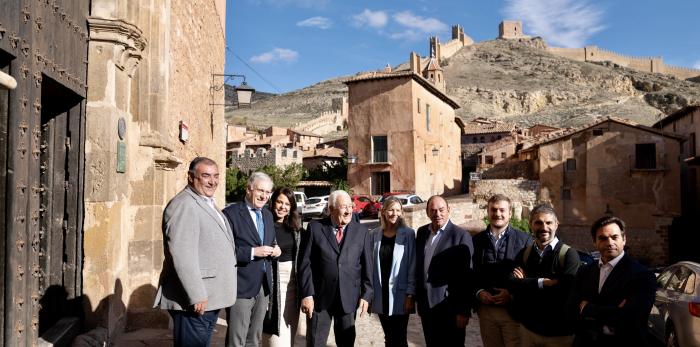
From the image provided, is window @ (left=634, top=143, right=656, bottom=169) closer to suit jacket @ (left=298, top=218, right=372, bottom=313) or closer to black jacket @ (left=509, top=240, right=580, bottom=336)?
black jacket @ (left=509, top=240, right=580, bottom=336)

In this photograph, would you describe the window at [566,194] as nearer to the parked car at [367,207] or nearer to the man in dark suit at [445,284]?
the parked car at [367,207]

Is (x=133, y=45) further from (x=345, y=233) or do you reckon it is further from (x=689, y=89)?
(x=689, y=89)

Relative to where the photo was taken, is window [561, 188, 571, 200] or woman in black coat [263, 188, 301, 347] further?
window [561, 188, 571, 200]

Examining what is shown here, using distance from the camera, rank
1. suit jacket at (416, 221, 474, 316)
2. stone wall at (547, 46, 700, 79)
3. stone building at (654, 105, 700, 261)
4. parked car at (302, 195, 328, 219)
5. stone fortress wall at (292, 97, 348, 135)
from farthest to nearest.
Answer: stone wall at (547, 46, 700, 79)
stone fortress wall at (292, 97, 348, 135)
parked car at (302, 195, 328, 219)
stone building at (654, 105, 700, 261)
suit jacket at (416, 221, 474, 316)

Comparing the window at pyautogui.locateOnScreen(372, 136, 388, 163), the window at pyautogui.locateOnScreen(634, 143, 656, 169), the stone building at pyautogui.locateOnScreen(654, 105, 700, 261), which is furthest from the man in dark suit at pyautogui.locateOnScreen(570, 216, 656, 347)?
the window at pyautogui.locateOnScreen(372, 136, 388, 163)

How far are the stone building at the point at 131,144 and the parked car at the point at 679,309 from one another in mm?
5817

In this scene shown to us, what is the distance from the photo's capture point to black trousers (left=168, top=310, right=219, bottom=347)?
3.31 metres

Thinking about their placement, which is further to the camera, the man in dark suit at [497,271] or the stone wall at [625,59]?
the stone wall at [625,59]

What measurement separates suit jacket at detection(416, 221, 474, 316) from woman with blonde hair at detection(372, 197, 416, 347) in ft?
0.40

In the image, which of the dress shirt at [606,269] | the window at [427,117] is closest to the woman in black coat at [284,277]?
the dress shirt at [606,269]

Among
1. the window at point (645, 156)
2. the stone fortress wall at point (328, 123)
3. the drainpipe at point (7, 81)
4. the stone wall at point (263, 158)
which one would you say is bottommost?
the drainpipe at point (7, 81)

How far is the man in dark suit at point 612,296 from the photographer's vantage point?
2.82m

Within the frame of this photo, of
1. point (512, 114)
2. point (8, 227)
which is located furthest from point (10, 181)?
point (512, 114)

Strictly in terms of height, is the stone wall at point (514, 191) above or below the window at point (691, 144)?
below
